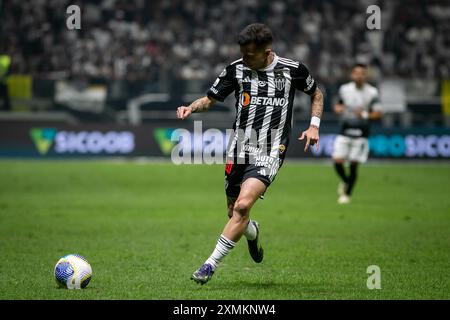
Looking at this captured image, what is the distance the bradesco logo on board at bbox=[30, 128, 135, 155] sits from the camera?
86.0 ft

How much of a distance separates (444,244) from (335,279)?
336 cm

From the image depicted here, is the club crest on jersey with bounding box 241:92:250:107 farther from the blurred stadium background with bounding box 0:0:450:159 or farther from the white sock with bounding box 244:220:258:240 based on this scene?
the blurred stadium background with bounding box 0:0:450:159

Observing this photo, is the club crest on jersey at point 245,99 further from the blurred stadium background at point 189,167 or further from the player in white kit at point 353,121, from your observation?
the player in white kit at point 353,121

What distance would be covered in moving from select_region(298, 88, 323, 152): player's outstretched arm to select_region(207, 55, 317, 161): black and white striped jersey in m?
0.26

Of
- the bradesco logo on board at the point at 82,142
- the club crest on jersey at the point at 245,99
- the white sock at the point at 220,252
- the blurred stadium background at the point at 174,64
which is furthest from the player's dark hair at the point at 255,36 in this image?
the bradesco logo on board at the point at 82,142

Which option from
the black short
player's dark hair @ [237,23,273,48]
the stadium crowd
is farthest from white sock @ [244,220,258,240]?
the stadium crowd

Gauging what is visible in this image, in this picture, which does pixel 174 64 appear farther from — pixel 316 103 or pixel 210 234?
pixel 316 103

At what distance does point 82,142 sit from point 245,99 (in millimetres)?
18887

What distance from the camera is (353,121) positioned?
17.1m

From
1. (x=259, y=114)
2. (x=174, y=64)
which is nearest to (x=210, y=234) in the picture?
(x=259, y=114)

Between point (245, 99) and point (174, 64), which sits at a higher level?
point (245, 99)

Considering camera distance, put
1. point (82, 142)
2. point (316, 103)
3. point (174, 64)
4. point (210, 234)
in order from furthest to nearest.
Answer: point (174, 64) < point (82, 142) < point (210, 234) < point (316, 103)

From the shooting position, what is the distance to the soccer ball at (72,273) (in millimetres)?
7500
